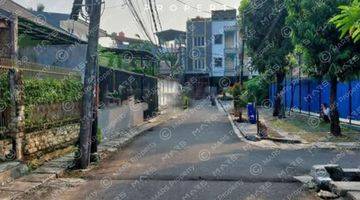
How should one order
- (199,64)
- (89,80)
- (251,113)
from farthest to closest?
(199,64), (251,113), (89,80)

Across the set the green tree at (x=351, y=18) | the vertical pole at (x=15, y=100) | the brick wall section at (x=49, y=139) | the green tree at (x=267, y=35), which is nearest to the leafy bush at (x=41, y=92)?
the vertical pole at (x=15, y=100)

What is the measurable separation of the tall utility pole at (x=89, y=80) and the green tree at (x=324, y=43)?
822 centimetres

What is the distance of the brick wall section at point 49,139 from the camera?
1096cm

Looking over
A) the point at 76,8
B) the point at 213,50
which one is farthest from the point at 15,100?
the point at 213,50

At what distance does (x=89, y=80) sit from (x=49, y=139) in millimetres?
2503

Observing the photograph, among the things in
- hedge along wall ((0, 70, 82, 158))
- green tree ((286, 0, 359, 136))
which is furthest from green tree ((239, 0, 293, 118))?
hedge along wall ((0, 70, 82, 158))

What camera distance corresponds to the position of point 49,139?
40.2ft

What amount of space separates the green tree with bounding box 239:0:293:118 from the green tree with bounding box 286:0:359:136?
928 centimetres

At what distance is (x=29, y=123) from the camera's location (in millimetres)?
11062

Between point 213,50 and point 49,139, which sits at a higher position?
point 213,50

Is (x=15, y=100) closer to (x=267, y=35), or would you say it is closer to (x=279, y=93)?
(x=267, y=35)

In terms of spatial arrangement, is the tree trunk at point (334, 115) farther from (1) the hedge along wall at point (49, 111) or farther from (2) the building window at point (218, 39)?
(2) the building window at point (218, 39)

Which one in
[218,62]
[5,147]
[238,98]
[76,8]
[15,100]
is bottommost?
[5,147]

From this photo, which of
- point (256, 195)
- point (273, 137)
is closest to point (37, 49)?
point (273, 137)
